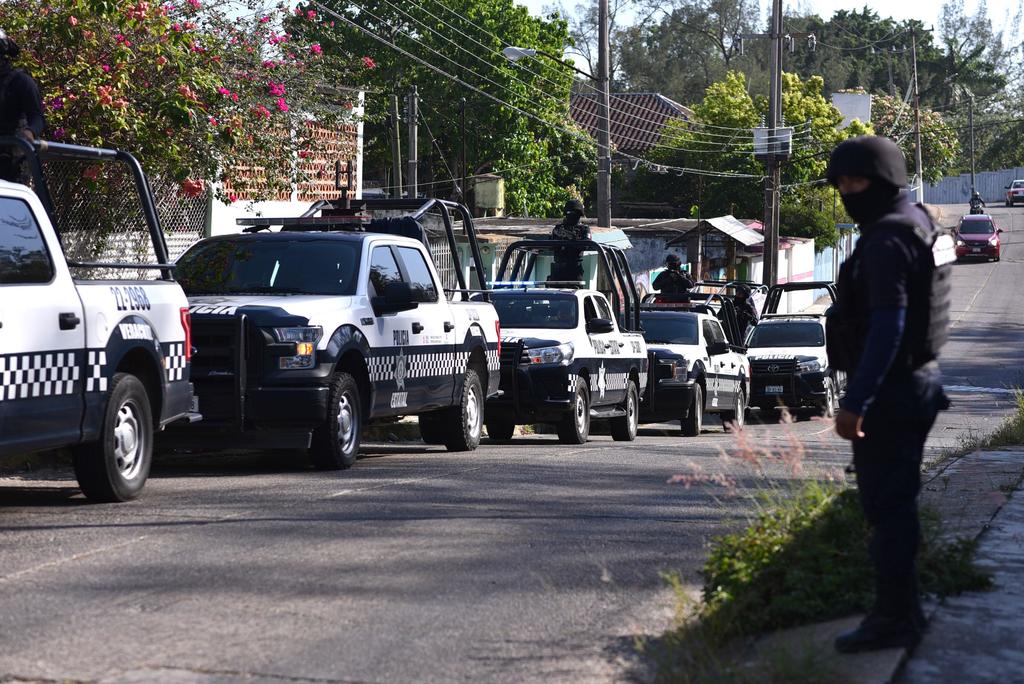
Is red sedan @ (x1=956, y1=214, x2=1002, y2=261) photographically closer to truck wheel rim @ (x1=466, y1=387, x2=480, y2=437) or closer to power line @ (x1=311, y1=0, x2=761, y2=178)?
power line @ (x1=311, y1=0, x2=761, y2=178)

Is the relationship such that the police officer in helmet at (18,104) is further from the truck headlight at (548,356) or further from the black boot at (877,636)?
the truck headlight at (548,356)

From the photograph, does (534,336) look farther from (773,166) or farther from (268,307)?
(773,166)

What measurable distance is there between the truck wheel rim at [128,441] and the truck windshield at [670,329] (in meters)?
12.6

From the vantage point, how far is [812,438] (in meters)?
18.1

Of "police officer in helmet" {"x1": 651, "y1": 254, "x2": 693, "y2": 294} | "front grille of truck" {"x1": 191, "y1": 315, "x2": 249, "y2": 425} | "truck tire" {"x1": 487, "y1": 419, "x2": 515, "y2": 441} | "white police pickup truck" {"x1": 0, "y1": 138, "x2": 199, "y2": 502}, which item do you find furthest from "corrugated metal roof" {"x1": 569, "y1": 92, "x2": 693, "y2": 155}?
"white police pickup truck" {"x1": 0, "y1": 138, "x2": 199, "y2": 502}

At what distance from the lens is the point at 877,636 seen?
5055 millimetres

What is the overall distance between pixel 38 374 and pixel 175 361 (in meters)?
1.65

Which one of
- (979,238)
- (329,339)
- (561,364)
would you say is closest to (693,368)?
(561,364)

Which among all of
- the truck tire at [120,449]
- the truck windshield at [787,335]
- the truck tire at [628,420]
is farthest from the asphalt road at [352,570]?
the truck windshield at [787,335]

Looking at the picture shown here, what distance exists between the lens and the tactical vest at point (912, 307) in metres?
5.15

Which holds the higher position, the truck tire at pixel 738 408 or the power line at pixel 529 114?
the power line at pixel 529 114

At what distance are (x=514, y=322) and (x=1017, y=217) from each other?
7662 cm

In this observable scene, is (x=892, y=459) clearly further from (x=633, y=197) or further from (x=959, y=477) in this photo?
(x=633, y=197)

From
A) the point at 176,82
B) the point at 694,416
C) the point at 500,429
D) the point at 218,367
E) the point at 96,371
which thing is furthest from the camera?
the point at 694,416
